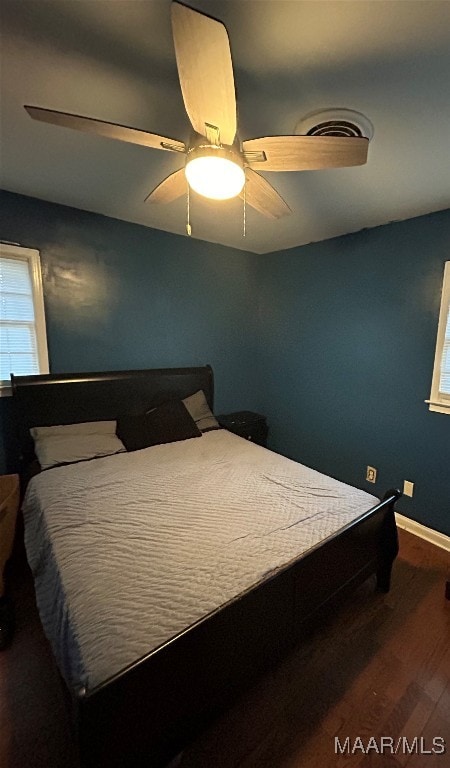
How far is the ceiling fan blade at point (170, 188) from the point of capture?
149cm

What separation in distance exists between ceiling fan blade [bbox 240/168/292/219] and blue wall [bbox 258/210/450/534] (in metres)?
1.28

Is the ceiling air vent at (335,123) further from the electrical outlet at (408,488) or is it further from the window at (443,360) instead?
the electrical outlet at (408,488)

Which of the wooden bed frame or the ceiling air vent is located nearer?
the wooden bed frame

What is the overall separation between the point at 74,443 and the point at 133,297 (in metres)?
1.39

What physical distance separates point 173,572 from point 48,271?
2.36 m

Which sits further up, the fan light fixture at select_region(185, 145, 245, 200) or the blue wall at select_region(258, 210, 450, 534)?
the fan light fixture at select_region(185, 145, 245, 200)

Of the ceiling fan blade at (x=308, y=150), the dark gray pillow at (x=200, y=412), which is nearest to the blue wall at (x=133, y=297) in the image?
the dark gray pillow at (x=200, y=412)

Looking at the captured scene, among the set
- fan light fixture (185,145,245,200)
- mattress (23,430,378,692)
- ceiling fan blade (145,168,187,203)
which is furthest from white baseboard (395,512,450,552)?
ceiling fan blade (145,168,187,203)

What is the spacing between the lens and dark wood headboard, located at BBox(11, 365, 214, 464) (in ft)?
7.72

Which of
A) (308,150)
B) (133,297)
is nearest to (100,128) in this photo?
(308,150)

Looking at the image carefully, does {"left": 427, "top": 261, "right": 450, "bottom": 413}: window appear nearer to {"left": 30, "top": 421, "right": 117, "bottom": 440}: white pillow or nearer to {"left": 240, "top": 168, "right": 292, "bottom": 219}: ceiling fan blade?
{"left": 240, "top": 168, "right": 292, "bottom": 219}: ceiling fan blade

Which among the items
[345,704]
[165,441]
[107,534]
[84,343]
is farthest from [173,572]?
[84,343]

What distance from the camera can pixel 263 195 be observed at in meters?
1.60

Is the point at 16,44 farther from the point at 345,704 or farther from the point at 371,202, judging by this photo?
the point at 345,704
